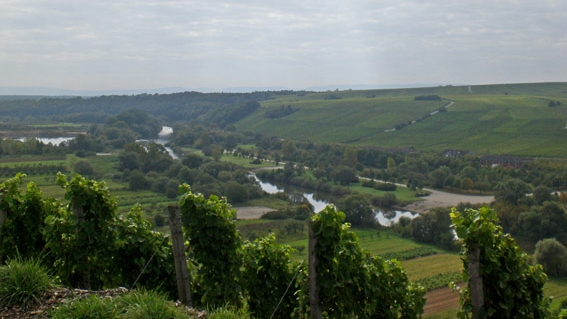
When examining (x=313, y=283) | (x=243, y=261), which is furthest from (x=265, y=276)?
(x=313, y=283)

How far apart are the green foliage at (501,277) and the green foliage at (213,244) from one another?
4170 millimetres

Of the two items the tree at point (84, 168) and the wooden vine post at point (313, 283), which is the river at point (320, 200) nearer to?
the tree at point (84, 168)

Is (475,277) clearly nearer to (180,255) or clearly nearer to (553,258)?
(180,255)

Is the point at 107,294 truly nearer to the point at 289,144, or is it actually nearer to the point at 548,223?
the point at 548,223

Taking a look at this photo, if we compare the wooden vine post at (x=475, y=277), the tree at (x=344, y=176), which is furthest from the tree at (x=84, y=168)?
the wooden vine post at (x=475, y=277)

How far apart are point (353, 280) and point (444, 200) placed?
5661cm

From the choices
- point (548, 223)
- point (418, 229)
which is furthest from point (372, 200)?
point (548, 223)

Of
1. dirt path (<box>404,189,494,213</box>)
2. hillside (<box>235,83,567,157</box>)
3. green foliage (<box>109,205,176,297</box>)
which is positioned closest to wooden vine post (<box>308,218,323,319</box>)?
green foliage (<box>109,205,176,297</box>)

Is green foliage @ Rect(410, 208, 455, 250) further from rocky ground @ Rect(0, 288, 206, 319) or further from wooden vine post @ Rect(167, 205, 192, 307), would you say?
rocky ground @ Rect(0, 288, 206, 319)

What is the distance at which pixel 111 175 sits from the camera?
69562mm

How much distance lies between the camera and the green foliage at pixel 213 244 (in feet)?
32.2

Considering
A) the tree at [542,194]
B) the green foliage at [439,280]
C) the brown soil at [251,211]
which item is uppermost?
the tree at [542,194]

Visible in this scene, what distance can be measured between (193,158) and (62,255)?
7115 centimetres

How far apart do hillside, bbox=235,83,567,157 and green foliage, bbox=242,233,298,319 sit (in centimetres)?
8102
